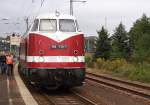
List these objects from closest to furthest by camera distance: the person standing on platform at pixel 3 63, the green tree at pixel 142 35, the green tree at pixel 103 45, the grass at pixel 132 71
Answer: the grass at pixel 132 71 → the person standing on platform at pixel 3 63 → the green tree at pixel 103 45 → the green tree at pixel 142 35

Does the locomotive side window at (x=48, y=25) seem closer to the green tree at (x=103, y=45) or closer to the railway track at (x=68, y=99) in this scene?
the railway track at (x=68, y=99)

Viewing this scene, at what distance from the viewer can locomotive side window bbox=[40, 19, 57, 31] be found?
20484 mm

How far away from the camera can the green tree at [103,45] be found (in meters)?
67.2

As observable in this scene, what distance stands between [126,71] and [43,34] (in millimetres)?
15893

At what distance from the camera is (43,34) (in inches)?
790

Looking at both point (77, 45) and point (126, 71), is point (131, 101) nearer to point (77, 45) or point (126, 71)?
point (77, 45)

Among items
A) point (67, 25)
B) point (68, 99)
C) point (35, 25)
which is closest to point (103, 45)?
point (67, 25)

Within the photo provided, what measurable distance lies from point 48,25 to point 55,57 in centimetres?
159

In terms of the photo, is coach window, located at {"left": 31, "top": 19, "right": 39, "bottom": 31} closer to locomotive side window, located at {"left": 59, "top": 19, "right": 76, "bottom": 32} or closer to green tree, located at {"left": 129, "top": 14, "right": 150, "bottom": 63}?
locomotive side window, located at {"left": 59, "top": 19, "right": 76, "bottom": 32}

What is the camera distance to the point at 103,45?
6825cm

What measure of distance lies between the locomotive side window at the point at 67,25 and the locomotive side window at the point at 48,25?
26 centimetres

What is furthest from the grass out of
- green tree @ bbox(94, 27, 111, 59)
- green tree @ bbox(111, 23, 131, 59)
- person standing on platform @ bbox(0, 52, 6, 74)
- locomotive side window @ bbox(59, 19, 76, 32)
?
green tree @ bbox(111, 23, 131, 59)

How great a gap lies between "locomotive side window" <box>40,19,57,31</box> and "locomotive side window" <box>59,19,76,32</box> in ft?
0.87

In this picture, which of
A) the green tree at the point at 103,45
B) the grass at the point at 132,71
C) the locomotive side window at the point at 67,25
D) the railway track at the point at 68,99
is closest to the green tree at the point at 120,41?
the green tree at the point at 103,45
